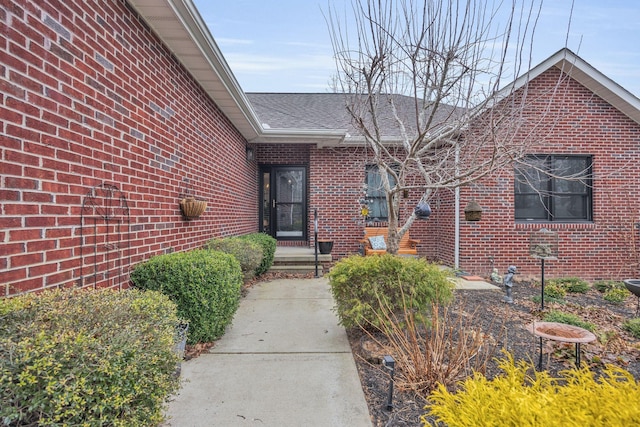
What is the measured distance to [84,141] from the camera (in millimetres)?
2396

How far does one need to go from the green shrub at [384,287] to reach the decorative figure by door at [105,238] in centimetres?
204

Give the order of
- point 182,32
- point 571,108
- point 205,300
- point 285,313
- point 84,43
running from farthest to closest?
point 571,108 → point 285,313 → point 182,32 → point 205,300 → point 84,43

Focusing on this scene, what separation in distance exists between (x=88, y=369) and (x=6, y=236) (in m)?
1.09

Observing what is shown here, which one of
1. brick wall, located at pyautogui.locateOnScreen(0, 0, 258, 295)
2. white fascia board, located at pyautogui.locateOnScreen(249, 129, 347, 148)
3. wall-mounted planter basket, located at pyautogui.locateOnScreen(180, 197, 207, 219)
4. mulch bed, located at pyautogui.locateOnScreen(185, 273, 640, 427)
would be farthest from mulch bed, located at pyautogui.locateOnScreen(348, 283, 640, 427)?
white fascia board, located at pyautogui.locateOnScreen(249, 129, 347, 148)

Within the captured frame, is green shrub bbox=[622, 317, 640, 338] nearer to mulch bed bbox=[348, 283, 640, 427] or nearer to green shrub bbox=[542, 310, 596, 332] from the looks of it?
mulch bed bbox=[348, 283, 640, 427]

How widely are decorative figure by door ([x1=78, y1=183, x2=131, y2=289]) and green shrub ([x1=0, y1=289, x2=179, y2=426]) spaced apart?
76cm

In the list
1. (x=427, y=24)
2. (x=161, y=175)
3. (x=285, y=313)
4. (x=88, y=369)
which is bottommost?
(x=285, y=313)

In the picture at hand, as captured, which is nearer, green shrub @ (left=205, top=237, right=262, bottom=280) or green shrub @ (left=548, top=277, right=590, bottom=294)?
green shrub @ (left=205, top=237, right=262, bottom=280)

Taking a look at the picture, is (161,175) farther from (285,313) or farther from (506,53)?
(506,53)

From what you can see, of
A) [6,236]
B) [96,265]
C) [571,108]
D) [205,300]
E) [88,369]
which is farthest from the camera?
[571,108]

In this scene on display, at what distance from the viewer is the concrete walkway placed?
2.18 m

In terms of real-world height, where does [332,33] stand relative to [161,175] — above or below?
above

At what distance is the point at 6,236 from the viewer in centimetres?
178

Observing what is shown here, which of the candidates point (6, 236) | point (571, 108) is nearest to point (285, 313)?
point (6, 236)
